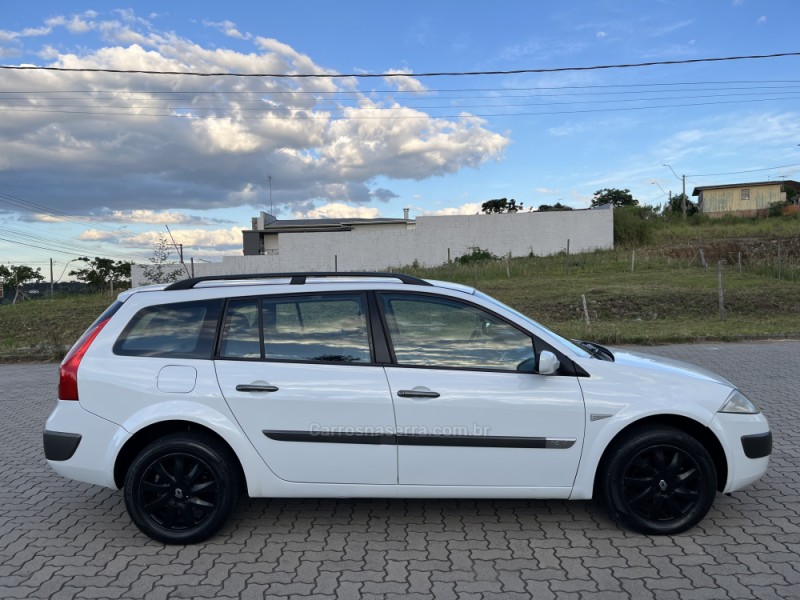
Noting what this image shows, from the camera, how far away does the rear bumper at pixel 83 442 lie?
12.0 feet

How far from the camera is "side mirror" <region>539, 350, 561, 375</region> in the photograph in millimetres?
3516

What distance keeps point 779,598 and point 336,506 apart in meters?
2.66

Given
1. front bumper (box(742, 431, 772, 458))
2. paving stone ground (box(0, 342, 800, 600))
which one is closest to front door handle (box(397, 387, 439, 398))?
paving stone ground (box(0, 342, 800, 600))

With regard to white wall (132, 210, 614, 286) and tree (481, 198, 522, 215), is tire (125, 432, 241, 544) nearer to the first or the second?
white wall (132, 210, 614, 286)

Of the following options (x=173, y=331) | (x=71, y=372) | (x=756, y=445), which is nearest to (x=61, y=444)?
(x=71, y=372)

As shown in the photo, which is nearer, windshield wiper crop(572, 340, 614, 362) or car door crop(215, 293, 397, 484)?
car door crop(215, 293, 397, 484)

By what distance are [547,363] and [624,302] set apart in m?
15.2

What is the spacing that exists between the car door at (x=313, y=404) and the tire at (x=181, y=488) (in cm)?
27

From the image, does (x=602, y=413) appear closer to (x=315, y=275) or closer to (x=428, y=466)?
(x=428, y=466)

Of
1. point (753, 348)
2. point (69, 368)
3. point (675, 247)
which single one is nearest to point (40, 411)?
point (69, 368)

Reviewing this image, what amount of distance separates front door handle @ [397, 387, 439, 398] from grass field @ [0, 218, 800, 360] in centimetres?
908

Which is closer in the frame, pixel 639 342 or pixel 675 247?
pixel 639 342

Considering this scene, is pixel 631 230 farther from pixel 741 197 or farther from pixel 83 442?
pixel 83 442

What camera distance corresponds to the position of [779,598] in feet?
9.71
